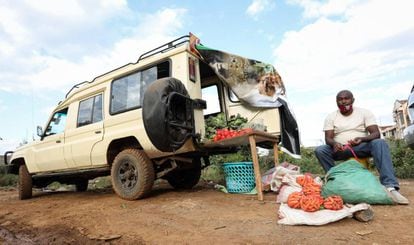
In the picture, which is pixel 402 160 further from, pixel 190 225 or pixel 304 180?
pixel 190 225

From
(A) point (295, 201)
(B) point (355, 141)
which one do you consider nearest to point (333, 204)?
(A) point (295, 201)

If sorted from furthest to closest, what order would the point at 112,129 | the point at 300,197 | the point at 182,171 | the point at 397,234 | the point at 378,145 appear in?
the point at 182,171, the point at 112,129, the point at 378,145, the point at 300,197, the point at 397,234

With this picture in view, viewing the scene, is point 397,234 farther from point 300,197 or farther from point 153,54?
point 153,54

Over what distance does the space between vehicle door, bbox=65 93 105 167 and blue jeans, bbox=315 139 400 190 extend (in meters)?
3.41

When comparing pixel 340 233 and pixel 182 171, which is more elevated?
pixel 182 171

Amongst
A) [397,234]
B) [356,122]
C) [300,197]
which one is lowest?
[397,234]

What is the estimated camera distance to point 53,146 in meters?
6.32

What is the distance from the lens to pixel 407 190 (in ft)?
14.6

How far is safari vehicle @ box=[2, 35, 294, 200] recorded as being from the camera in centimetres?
425

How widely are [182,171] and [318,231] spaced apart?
12.4ft

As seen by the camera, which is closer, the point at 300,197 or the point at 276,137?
the point at 300,197

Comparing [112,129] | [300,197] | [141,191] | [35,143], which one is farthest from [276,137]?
[35,143]

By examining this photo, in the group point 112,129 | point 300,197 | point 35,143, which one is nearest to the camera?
point 300,197

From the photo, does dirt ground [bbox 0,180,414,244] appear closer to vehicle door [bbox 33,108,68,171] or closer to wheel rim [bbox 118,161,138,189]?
wheel rim [bbox 118,161,138,189]
